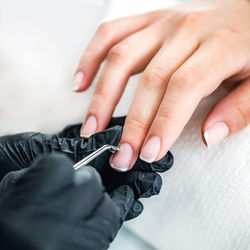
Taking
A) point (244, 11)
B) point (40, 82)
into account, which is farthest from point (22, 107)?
point (244, 11)

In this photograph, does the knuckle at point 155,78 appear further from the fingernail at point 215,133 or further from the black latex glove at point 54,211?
the black latex glove at point 54,211

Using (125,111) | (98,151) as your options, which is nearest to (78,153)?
(98,151)

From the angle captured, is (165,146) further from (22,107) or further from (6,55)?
(6,55)

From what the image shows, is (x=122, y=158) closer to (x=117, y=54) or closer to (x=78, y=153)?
(x=78, y=153)

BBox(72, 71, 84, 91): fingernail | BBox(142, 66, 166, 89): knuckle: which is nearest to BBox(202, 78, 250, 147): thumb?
BBox(142, 66, 166, 89): knuckle

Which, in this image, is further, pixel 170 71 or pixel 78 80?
pixel 78 80

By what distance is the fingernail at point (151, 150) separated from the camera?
57cm

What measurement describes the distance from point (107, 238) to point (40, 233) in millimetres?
133

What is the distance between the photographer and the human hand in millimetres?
605

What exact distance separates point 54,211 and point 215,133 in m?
0.35

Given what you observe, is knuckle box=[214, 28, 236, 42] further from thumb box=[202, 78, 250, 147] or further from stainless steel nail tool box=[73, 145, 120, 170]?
stainless steel nail tool box=[73, 145, 120, 170]

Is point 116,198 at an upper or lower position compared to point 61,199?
lower

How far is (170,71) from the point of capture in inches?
26.5

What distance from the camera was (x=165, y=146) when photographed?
1.92 ft
